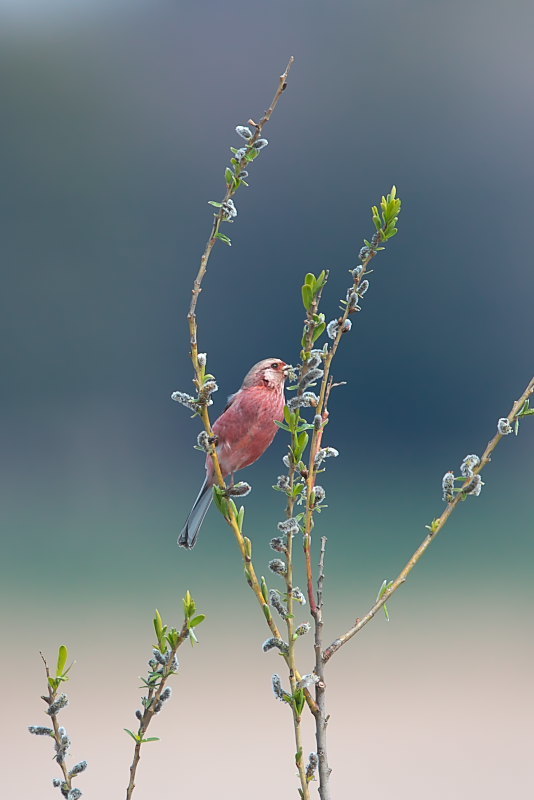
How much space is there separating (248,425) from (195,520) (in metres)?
0.14

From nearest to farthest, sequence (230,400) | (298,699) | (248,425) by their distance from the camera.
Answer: (298,699) < (248,425) < (230,400)

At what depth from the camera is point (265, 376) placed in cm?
88

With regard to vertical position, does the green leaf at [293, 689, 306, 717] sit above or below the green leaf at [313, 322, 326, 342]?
below

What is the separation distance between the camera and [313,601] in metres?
0.57

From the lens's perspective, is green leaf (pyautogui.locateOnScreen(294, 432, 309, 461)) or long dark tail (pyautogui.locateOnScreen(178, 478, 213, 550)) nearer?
green leaf (pyautogui.locateOnScreen(294, 432, 309, 461))

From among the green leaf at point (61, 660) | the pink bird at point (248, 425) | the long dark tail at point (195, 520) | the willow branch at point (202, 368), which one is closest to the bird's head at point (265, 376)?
the pink bird at point (248, 425)

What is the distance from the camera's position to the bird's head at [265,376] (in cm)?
87

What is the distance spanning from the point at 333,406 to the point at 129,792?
3865 millimetres

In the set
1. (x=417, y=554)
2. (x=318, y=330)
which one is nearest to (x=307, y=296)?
(x=318, y=330)

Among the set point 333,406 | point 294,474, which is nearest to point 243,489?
point 294,474

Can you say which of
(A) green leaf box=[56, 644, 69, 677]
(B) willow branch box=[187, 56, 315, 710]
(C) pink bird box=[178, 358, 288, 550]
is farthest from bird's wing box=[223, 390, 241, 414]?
(A) green leaf box=[56, 644, 69, 677]

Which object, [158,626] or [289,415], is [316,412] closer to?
[289,415]

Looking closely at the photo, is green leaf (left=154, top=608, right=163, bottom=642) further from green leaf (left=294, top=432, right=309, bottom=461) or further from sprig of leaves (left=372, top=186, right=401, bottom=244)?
sprig of leaves (left=372, top=186, right=401, bottom=244)

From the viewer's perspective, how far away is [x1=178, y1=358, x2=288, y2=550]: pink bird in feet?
2.72
